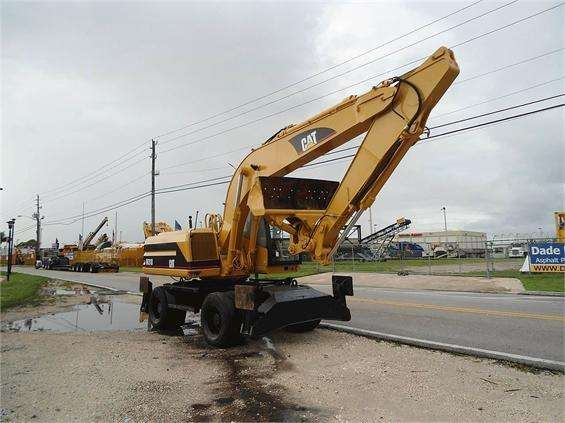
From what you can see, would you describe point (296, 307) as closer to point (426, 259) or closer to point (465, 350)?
point (465, 350)

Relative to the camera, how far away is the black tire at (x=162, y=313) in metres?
10.1

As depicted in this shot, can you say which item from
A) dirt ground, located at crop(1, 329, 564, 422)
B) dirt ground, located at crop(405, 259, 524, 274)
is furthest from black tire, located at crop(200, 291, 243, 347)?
dirt ground, located at crop(405, 259, 524, 274)

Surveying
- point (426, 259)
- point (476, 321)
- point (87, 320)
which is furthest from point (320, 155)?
point (426, 259)

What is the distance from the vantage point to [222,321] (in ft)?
25.7

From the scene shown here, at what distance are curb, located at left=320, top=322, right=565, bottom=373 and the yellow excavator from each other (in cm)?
86

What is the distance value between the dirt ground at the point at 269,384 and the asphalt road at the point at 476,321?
114 cm

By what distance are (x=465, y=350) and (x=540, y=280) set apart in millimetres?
14359

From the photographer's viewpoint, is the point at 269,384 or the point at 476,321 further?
the point at 476,321

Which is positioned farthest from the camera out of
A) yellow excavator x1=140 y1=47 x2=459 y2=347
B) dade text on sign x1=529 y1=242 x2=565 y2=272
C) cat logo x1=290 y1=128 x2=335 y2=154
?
dade text on sign x1=529 y1=242 x2=565 y2=272

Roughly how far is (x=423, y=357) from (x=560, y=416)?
7.71 feet

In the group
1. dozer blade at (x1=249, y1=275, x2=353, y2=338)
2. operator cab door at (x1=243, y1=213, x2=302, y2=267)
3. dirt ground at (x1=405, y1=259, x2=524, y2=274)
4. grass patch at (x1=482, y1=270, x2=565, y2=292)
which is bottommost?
grass patch at (x1=482, y1=270, x2=565, y2=292)

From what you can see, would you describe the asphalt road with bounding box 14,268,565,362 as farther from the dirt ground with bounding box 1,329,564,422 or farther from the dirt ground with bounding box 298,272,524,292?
the dirt ground with bounding box 298,272,524,292

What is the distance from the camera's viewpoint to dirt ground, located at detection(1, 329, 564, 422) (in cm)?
472

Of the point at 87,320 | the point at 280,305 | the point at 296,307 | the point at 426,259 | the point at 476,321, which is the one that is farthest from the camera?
the point at 426,259
